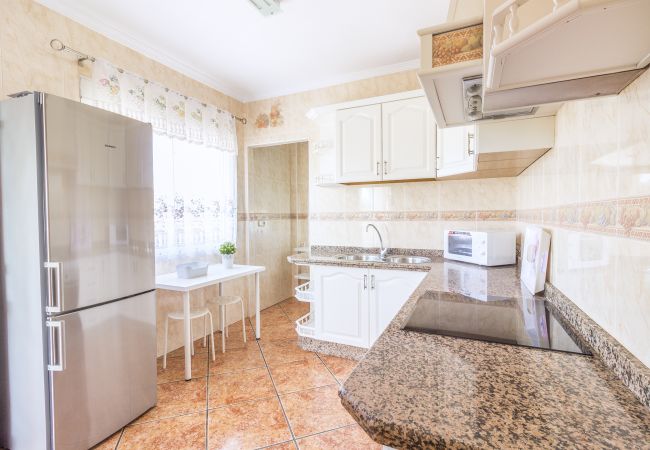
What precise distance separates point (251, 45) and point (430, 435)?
9.40 ft

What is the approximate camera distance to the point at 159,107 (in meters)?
2.57

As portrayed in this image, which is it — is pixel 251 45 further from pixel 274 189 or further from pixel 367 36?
pixel 274 189

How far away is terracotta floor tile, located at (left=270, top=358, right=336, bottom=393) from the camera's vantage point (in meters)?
2.19

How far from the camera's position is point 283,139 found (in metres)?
3.46

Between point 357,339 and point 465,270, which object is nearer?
point 465,270

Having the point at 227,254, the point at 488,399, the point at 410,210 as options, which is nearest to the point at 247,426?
the point at 227,254

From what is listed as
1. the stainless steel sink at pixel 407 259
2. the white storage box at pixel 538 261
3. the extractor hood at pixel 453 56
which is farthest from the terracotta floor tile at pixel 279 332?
the extractor hood at pixel 453 56

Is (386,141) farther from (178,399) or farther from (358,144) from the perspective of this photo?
(178,399)

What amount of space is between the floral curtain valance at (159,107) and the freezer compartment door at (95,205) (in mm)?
657

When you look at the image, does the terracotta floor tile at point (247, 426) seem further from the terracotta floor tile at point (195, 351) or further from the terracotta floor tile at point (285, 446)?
the terracotta floor tile at point (195, 351)

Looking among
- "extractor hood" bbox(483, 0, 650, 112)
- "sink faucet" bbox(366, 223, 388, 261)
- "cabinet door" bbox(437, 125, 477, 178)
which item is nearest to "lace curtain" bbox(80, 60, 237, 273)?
"sink faucet" bbox(366, 223, 388, 261)

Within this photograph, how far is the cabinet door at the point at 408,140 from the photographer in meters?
2.47

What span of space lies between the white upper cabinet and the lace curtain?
130 cm

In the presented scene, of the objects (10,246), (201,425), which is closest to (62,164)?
(10,246)
